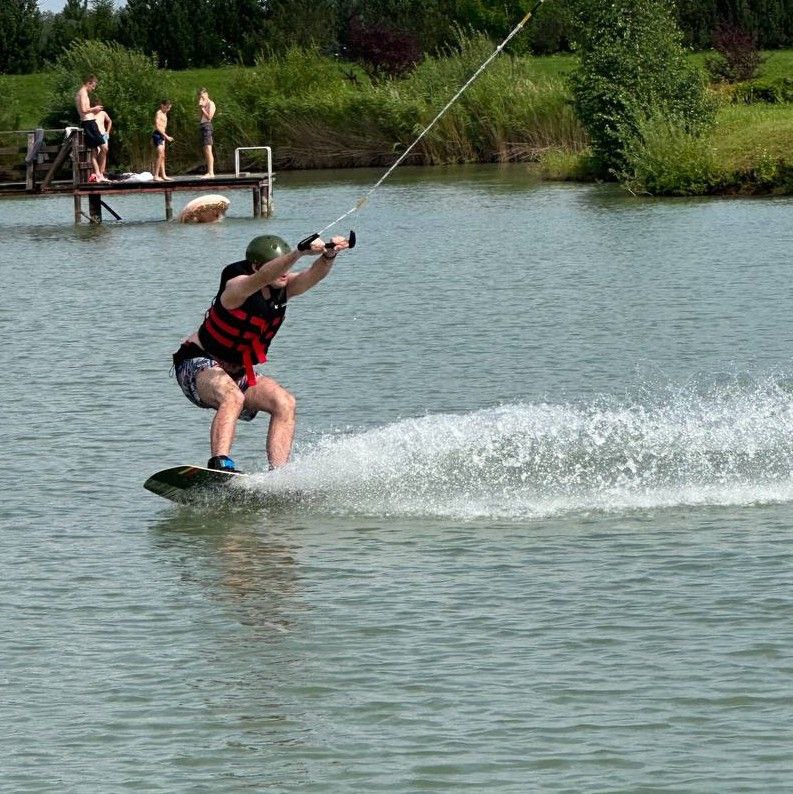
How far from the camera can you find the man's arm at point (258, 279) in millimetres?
9562

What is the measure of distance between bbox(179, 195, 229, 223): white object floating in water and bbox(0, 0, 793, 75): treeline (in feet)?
111

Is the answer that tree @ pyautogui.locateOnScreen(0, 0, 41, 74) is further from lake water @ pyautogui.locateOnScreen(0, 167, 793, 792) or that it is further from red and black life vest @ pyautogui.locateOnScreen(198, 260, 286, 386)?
red and black life vest @ pyautogui.locateOnScreen(198, 260, 286, 386)

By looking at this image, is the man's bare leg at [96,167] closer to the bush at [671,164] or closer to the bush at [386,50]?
the bush at [671,164]

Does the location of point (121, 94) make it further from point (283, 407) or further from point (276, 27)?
point (283, 407)

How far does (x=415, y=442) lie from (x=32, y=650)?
4.19m

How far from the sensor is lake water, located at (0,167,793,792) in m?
6.58

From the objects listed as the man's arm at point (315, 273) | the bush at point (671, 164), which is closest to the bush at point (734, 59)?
the bush at point (671, 164)

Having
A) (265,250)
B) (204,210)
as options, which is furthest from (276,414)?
(204,210)

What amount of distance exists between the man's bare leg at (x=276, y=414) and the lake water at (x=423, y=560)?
145 millimetres

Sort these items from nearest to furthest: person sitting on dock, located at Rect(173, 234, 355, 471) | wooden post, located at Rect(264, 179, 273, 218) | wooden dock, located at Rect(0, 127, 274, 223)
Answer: person sitting on dock, located at Rect(173, 234, 355, 471)
wooden dock, located at Rect(0, 127, 274, 223)
wooden post, located at Rect(264, 179, 273, 218)

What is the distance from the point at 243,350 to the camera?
10.4 m

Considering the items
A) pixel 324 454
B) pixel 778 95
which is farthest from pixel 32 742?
pixel 778 95

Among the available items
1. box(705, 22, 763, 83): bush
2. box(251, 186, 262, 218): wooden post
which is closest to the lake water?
box(251, 186, 262, 218): wooden post

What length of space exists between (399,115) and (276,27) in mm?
24062
